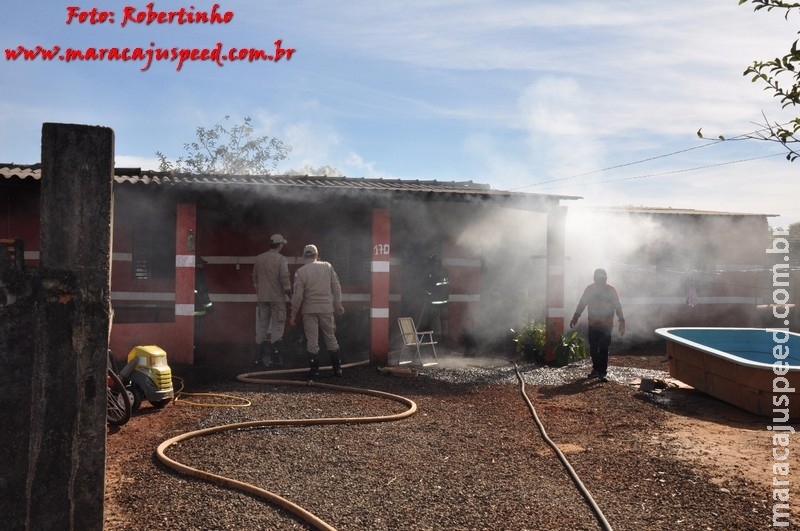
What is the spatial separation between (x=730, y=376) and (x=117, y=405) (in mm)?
7796

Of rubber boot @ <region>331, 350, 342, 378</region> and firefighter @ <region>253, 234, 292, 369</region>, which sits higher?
firefighter @ <region>253, 234, 292, 369</region>

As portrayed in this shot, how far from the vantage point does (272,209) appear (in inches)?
533

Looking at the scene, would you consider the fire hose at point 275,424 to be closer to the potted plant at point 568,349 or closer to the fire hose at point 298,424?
the fire hose at point 298,424

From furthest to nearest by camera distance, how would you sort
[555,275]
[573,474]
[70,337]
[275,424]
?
[555,275] → [275,424] → [573,474] → [70,337]

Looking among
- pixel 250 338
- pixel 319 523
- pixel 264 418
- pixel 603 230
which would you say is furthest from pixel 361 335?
pixel 319 523

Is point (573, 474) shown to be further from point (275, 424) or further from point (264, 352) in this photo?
point (264, 352)

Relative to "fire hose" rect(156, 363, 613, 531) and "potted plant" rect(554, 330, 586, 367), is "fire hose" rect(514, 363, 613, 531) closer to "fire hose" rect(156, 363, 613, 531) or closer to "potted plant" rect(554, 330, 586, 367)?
"fire hose" rect(156, 363, 613, 531)

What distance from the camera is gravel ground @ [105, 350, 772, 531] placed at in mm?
4555

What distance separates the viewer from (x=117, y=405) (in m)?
6.86

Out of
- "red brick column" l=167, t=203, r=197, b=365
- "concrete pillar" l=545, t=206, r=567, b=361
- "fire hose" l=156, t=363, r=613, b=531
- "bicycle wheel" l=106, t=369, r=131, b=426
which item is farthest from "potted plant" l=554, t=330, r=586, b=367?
"bicycle wheel" l=106, t=369, r=131, b=426

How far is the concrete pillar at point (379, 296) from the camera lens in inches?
452

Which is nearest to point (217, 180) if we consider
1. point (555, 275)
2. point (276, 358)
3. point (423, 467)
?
point (276, 358)

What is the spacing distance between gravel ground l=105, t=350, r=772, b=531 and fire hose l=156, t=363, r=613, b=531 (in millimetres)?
56

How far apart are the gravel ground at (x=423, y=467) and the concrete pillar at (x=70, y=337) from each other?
86 centimetres
